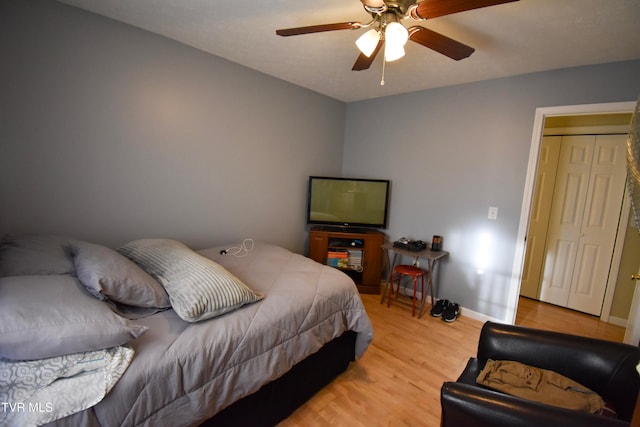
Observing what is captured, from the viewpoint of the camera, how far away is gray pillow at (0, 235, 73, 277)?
1334 mm

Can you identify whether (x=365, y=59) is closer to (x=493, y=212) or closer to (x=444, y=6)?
(x=444, y=6)

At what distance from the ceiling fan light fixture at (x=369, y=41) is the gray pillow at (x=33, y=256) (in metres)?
1.92

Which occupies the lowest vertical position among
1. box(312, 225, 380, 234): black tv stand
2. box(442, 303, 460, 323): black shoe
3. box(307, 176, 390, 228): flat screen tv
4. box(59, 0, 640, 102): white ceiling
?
box(442, 303, 460, 323): black shoe

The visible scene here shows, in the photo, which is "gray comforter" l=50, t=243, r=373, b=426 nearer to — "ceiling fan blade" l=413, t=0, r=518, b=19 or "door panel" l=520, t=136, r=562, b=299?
"ceiling fan blade" l=413, t=0, r=518, b=19

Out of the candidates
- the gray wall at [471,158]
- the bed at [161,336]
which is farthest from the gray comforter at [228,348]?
the gray wall at [471,158]

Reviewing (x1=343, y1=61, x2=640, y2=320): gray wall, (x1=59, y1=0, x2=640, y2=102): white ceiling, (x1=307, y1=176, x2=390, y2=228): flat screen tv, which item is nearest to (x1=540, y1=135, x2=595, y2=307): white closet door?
(x1=343, y1=61, x2=640, y2=320): gray wall

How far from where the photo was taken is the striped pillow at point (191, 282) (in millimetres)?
1361

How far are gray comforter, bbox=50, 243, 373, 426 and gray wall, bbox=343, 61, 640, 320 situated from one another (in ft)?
5.42

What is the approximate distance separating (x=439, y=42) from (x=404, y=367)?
2192 mm

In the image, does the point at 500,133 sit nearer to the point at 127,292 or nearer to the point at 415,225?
the point at 415,225

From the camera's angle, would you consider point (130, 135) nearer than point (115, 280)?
No

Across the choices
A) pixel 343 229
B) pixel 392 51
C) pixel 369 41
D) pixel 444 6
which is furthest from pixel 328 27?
pixel 343 229

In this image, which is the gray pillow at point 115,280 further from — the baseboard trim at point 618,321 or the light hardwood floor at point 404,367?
the baseboard trim at point 618,321

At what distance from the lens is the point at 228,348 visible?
4.27 ft
